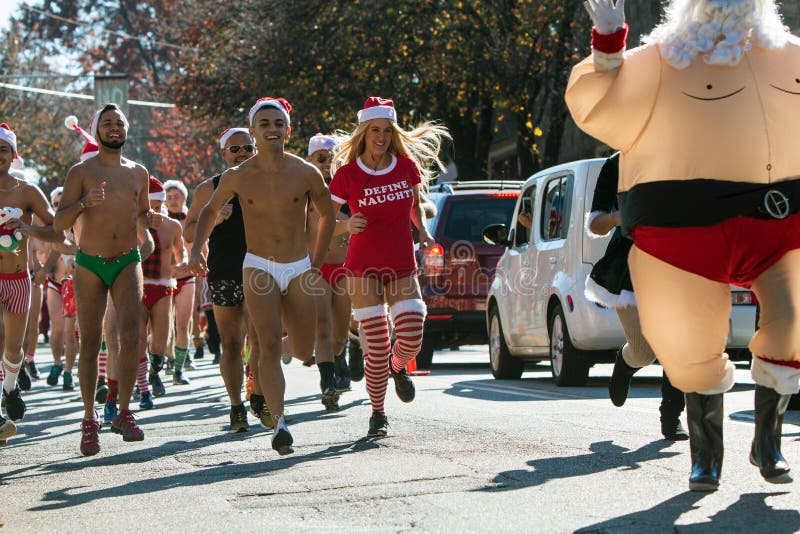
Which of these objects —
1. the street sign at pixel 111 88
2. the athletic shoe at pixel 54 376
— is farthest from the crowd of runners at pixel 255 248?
the street sign at pixel 111 88

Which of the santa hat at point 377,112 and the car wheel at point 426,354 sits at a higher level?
the santa hat at point 377,112

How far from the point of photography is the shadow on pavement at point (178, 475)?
6996 millimetres

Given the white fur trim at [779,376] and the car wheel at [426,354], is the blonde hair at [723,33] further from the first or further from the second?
the car wheel at [426,354]

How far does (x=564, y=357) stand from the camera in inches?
505

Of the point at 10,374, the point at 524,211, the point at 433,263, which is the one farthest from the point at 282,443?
the point at 433,263

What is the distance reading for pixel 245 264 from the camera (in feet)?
28.5

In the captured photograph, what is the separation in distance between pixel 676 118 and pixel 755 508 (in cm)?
158

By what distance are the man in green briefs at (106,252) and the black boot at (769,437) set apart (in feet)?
13.5

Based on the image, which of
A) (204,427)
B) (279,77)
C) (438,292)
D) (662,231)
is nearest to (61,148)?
(279,77)

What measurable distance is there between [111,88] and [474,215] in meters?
17.1

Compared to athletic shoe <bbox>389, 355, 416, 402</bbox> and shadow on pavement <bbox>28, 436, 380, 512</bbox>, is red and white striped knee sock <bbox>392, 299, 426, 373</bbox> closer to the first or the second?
athletic shoe <bbox>389, 355, 416, 402</bbox>

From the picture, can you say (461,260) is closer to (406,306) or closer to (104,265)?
(406,306)

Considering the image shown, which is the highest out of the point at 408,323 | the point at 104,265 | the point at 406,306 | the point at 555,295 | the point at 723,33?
the point at 723,33

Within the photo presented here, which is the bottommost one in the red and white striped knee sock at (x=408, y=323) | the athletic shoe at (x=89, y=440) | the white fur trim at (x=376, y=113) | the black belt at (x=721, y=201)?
the athletic shoe at (x=89, y=440)
